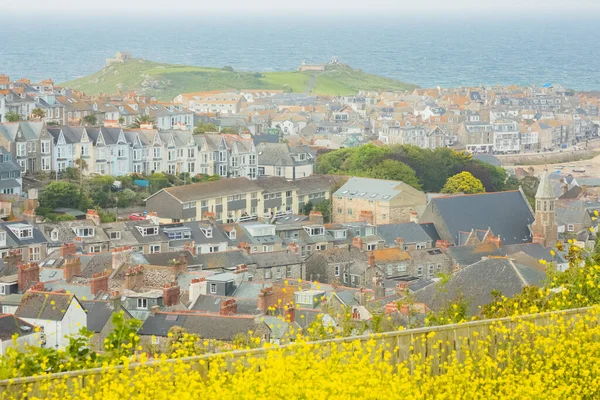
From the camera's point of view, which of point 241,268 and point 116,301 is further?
point 241,268

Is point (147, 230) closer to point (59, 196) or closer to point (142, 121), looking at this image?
point (59, 196)

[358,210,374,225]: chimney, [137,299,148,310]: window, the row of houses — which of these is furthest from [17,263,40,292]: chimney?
[358,210,374,225]: chimney

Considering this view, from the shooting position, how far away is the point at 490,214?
4691 cm

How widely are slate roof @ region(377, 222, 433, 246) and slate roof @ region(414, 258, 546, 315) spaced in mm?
12656

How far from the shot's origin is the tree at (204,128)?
58.1 meters

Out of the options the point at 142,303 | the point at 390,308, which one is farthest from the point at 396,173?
the point at 390,308

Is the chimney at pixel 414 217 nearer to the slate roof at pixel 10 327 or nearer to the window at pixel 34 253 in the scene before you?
the window at pixel 34 253

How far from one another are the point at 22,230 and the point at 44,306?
1161cm

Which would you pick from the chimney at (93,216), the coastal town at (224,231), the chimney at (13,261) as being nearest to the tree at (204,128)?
the coastal town at (224,231)

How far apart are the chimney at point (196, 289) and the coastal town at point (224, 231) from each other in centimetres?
6

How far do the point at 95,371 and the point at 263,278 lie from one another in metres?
24.3

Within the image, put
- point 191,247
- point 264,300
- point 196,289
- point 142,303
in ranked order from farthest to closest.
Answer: point 191,247 < point 196,289 < point 142,303 < point 264,300

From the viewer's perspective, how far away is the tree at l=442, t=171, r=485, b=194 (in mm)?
53344

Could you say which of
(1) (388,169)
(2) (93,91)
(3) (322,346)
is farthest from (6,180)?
(2) (93,91)
